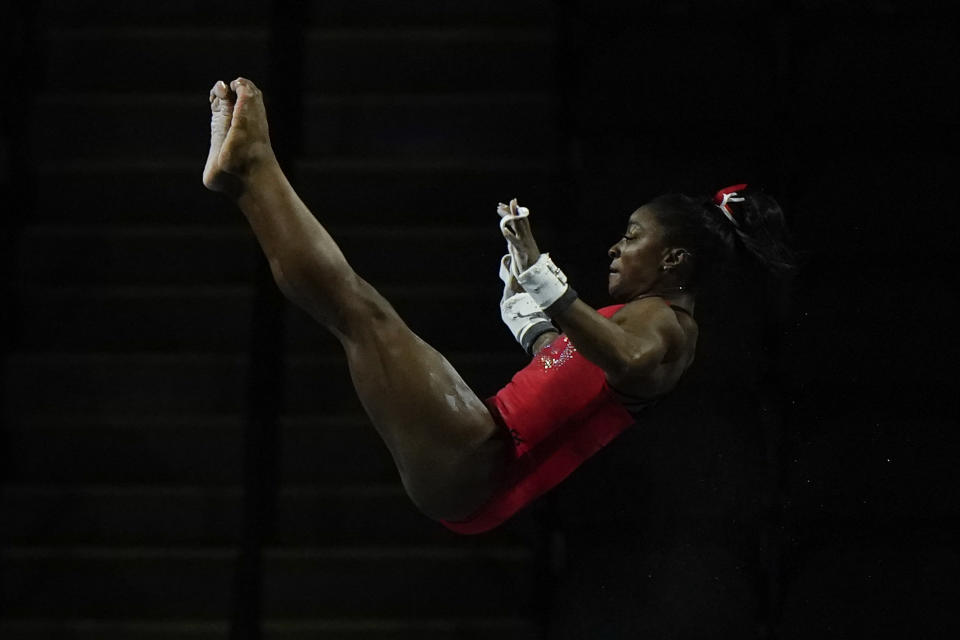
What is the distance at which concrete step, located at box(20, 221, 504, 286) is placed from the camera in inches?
164

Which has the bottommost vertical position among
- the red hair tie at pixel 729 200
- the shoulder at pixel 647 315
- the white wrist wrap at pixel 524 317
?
the white wrist wrap at pixel 524 317

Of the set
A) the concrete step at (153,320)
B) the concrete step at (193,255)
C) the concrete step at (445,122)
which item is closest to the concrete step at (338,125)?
the concrete step at (445,122)

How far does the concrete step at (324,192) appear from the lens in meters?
4.18

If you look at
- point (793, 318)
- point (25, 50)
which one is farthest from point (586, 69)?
point (25, 50)

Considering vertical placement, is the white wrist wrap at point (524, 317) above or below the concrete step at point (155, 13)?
below

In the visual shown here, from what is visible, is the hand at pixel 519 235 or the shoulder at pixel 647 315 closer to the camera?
the hand at pixel 519 235

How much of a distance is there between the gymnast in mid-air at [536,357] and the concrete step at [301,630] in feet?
3.42

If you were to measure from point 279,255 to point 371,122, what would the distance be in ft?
6.19

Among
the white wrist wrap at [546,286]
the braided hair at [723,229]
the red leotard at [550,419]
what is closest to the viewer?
the white wrist wrap at [546,286]

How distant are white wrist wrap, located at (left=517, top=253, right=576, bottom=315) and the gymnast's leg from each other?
300mm

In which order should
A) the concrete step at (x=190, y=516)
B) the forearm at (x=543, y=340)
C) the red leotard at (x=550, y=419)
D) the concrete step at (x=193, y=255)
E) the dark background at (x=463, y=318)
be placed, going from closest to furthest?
the red leotard at (x=550, y=419) → the forearm at (x=543, y=340) → the dark background at (x=463, y=318) → the concrete step at (x=190, y=516) → the concrete step at (x=193, y=255)

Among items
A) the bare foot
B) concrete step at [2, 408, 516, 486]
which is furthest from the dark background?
the bare foot

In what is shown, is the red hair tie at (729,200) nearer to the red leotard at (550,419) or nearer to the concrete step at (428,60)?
the red leotard at (550,419)

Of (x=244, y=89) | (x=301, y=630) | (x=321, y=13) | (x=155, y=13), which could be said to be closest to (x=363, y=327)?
(x=244, y=89)
